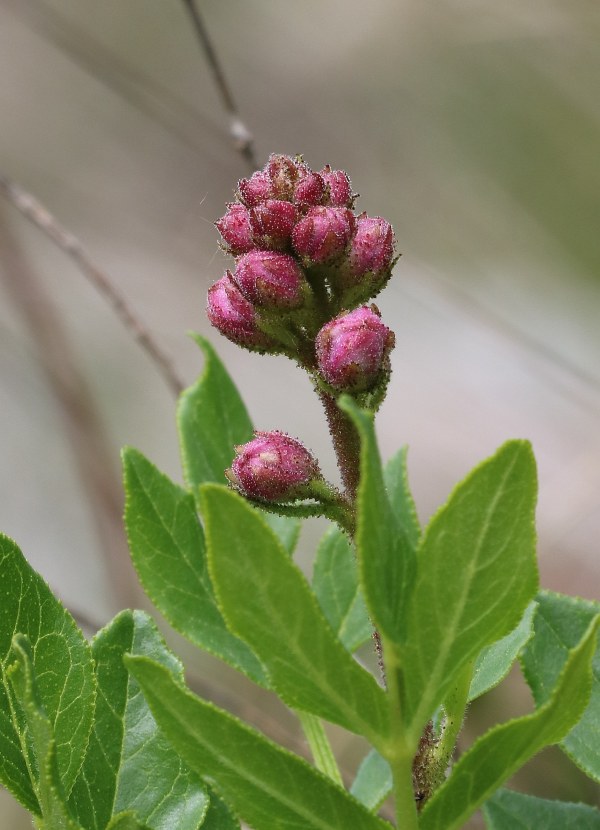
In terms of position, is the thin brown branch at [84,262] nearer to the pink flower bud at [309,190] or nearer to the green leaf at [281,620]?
the pink flower bud at [309,190]

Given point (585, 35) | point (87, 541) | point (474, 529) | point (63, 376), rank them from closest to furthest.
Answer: point (474, 529), point (63, 376), point (87, 541), point (585, 35)

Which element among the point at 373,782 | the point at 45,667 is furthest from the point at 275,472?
the point at 373,782

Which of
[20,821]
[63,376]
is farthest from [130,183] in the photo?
[20,821]

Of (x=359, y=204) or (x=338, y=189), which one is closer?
(x=338, y=189)

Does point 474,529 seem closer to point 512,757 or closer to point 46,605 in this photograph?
point 512,757

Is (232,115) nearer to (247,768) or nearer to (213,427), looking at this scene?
(213,427)

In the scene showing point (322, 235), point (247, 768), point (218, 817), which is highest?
point (322, 235)
